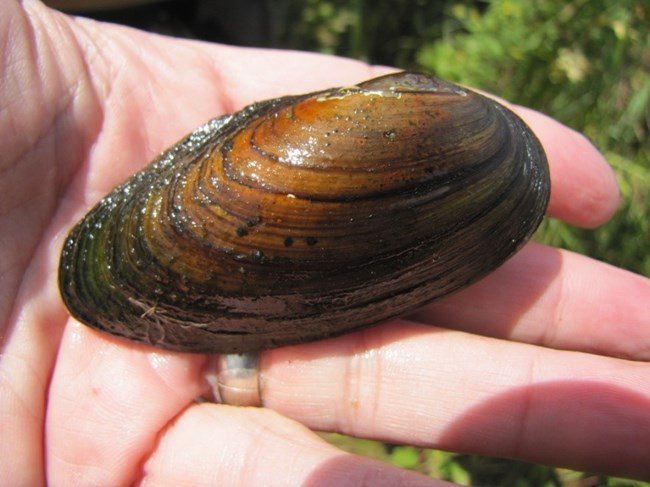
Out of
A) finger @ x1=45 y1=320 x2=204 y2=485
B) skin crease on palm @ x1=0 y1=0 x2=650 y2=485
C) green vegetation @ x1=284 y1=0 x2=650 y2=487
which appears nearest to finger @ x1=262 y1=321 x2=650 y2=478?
skin crease on palm @ x1=0 y1=0 x2=650 y2=485

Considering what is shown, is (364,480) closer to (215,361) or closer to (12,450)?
(215,361)

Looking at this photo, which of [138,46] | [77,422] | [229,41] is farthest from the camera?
[229,41]

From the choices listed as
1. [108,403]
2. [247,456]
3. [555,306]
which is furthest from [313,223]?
[555,306]

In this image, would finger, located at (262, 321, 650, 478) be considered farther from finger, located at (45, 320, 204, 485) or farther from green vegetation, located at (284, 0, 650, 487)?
green vegetation, located at (284, 0, 650, 487)

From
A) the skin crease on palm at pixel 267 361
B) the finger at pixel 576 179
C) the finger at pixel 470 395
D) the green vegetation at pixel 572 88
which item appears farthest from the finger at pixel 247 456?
the finger at pixel 576 179

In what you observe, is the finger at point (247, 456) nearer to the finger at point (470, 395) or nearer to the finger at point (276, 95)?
the finger at point (470, 395)

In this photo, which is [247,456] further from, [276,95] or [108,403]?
[276,95]

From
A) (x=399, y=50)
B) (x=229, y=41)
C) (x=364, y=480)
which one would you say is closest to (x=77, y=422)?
(x=364, y=480)
